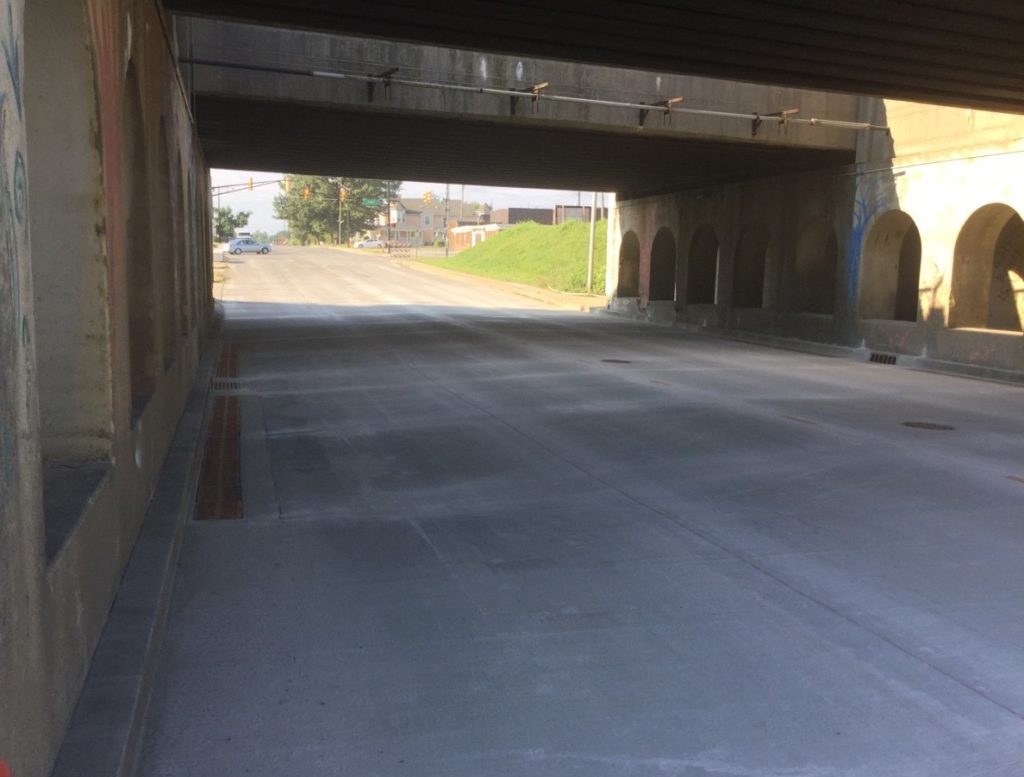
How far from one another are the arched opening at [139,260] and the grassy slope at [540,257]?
38.7m

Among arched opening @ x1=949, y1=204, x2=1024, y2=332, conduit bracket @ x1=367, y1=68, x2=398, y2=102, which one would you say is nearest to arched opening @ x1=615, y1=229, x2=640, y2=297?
arched opening @ x1=949, y1=204, x2=1024, y2=332

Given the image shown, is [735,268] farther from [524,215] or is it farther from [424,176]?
[524,215]

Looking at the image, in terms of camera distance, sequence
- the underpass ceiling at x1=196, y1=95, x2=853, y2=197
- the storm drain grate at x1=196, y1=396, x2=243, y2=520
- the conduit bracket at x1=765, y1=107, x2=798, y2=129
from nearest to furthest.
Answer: the storm drain grate at x1=196, y1=396, x2=243, y2=520 < the underpass ceiling at x1=196, y1=95, x2=853, y2=197 < the conduit bracket at x1=765, y1=107, x2=798, y2=129

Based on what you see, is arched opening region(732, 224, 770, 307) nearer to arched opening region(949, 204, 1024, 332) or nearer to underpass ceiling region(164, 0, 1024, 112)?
arched opening region(949, 204, 1024, 332)

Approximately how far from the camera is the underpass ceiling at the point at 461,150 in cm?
1989

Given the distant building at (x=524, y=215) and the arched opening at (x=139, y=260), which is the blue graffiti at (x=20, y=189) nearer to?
the arched opening at (x=139, y=260)

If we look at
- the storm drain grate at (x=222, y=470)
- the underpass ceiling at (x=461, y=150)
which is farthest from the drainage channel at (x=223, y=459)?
the underpass ceiling at (x=461, y=150)

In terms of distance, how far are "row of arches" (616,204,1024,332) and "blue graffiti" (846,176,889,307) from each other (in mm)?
168

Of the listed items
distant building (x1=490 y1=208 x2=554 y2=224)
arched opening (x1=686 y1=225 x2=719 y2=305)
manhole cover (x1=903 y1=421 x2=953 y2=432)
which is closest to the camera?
manhole cover (x1=903 y1=421 x2=953 y2=432)

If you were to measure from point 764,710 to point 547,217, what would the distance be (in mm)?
113770

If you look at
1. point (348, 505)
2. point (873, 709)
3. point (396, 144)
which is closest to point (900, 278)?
point (396, 144)

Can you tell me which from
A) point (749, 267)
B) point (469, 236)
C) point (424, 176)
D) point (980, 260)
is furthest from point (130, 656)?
point (469, 236)

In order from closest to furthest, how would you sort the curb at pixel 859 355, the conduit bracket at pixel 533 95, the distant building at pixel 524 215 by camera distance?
the curb at pixel 859 355 < the conduit bracket at pixel 533 95 < the distant building at pixel 524 215

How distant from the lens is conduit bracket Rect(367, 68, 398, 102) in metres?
17.3
